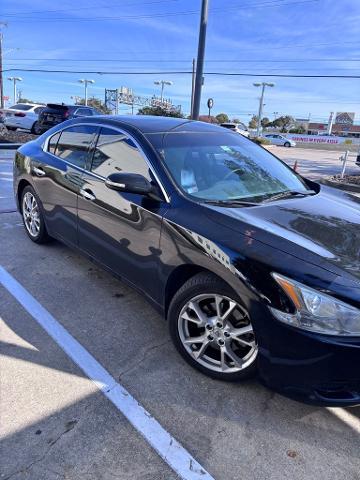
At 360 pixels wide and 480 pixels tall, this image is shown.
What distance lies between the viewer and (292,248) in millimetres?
2287

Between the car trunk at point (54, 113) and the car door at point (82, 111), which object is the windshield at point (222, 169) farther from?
the car door at point (82, 111)

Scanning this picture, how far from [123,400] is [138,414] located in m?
0.15

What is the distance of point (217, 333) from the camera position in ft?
8.50

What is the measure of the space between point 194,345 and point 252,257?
0.81 m

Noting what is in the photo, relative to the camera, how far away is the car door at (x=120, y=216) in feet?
9.69

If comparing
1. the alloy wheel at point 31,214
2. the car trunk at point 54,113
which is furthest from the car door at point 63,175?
the car trunk at point 54,113

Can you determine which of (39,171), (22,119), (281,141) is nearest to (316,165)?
(22,119)

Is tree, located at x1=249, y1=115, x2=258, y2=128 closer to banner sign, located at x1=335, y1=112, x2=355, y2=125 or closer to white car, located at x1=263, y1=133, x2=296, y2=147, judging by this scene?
banner sign, located at x1=335, y1=112, x2=355, y2=125

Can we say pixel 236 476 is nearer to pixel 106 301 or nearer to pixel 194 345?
pixel 194 345

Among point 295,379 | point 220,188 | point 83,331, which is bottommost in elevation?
point 83,331

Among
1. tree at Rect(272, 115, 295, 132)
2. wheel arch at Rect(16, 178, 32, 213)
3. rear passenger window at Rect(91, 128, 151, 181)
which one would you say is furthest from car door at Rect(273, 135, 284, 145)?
tree at Rect(272, 115, 295, 132)

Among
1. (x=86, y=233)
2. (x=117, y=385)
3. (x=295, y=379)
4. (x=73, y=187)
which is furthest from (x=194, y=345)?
(x=73, y=187)

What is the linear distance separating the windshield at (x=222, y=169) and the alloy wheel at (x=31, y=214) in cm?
218

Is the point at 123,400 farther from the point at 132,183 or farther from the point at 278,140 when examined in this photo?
the point at 278,140
